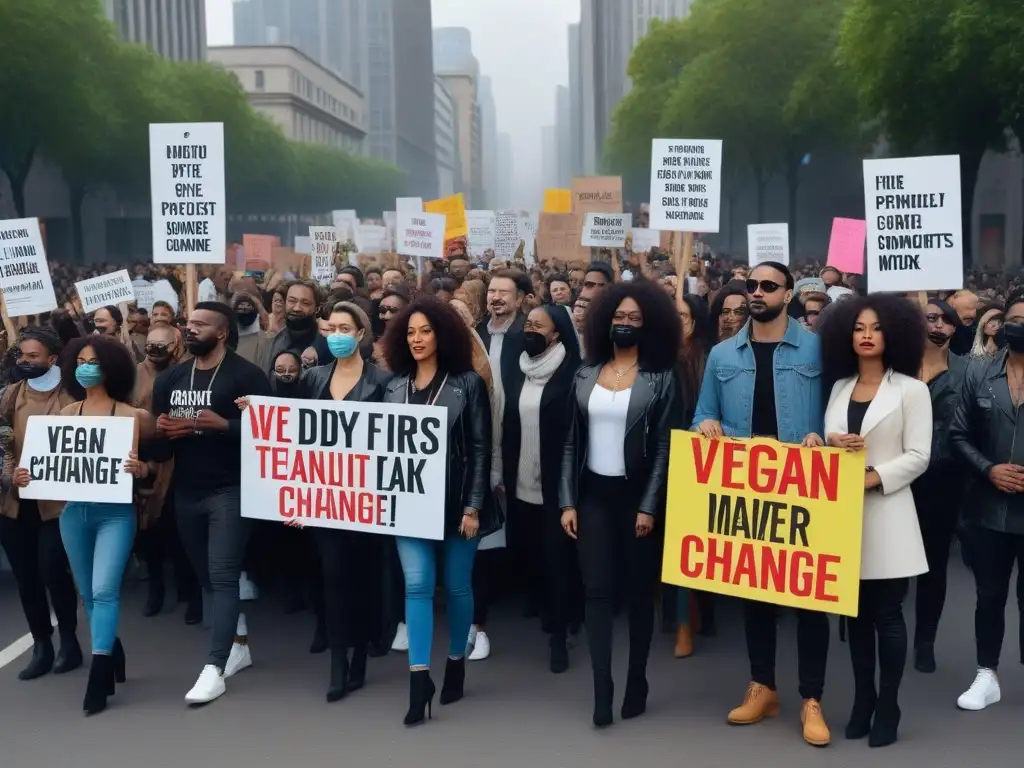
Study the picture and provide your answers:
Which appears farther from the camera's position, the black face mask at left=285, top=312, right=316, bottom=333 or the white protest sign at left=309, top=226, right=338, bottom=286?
the white protest sign at left=309, top=226, right=338, bottom=286

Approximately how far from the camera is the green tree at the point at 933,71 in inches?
1004

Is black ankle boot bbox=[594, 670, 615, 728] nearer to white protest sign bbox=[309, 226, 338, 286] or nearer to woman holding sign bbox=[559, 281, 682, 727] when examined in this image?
woman holding sign bbox=[559, 281, 682, 727]

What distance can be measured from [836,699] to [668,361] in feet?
5.68

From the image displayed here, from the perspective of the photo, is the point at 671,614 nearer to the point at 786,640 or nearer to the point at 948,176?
the point at 786,640

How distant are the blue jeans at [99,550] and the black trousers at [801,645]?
2.83 meters

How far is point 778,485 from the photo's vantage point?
17.9ft

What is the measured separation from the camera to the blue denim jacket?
5.55 meters

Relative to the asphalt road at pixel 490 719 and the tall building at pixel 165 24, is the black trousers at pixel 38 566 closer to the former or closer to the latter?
the asphalt road at pixel 490 719

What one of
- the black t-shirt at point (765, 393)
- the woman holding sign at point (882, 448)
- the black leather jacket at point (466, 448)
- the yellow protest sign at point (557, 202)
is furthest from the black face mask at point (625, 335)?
the yellow protest sign at point (557, 202)

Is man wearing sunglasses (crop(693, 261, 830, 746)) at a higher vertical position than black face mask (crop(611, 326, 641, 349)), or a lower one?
lower

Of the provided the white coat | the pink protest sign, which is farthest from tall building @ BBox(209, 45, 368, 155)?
the white coat

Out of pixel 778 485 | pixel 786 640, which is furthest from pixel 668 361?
pixel 786 640

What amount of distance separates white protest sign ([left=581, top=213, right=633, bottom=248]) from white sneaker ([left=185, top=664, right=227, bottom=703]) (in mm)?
12533

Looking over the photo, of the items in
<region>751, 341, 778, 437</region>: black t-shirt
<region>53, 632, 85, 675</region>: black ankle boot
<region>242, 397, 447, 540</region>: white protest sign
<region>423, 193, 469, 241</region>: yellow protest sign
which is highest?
<region>423, 193, 469, 241</region>: yellow protest sign
